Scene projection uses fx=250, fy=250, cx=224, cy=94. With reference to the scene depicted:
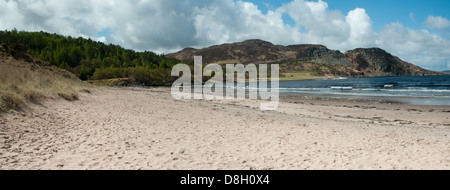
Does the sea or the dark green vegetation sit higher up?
the dark green vegetation

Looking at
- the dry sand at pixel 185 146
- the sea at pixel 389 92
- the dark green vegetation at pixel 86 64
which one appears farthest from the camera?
the dark green vegetation at pixel 86 64

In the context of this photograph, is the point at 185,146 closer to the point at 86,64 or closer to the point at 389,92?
the point at 389,92

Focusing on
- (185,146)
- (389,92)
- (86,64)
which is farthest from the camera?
(86,64)

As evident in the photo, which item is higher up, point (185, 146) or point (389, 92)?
point (389, 92)

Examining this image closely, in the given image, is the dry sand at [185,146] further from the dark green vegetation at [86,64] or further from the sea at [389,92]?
the dark green vegetation at [86,64]

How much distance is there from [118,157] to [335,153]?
6.24 meters

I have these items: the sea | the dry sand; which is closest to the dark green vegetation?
the sea

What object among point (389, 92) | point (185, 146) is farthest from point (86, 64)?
point (185, 146)

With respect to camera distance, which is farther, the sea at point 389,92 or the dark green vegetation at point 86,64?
the dark green vegetation at point 86,64

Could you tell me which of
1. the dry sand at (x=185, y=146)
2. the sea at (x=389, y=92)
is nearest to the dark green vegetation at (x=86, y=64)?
the sea at (x=389, y=92)

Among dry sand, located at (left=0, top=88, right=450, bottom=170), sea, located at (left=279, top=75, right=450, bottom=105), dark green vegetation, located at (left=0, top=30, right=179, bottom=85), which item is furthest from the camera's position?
dark green vegetation, located at (left=0, top=30, right=179, bottom=85)

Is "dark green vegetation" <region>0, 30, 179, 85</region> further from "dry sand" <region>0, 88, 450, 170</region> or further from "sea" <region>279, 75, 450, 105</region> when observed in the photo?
"dry sand" <region>0, 88, 450, 170</region>

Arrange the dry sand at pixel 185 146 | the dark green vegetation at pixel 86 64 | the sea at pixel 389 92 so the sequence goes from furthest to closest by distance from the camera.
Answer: the dark green vegetation at pixel 86 64 < the sea at pixel 389 92 < the dry sand at pixel 185 146

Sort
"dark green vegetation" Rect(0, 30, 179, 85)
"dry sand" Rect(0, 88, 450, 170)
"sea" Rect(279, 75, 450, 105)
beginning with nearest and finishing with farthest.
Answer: "dry sand" Rect(0, 88, 450, 170), "sea" Rect(279, 75, 450, 105), "dark green vegetation" Rect(0, 30, 179, 85)
